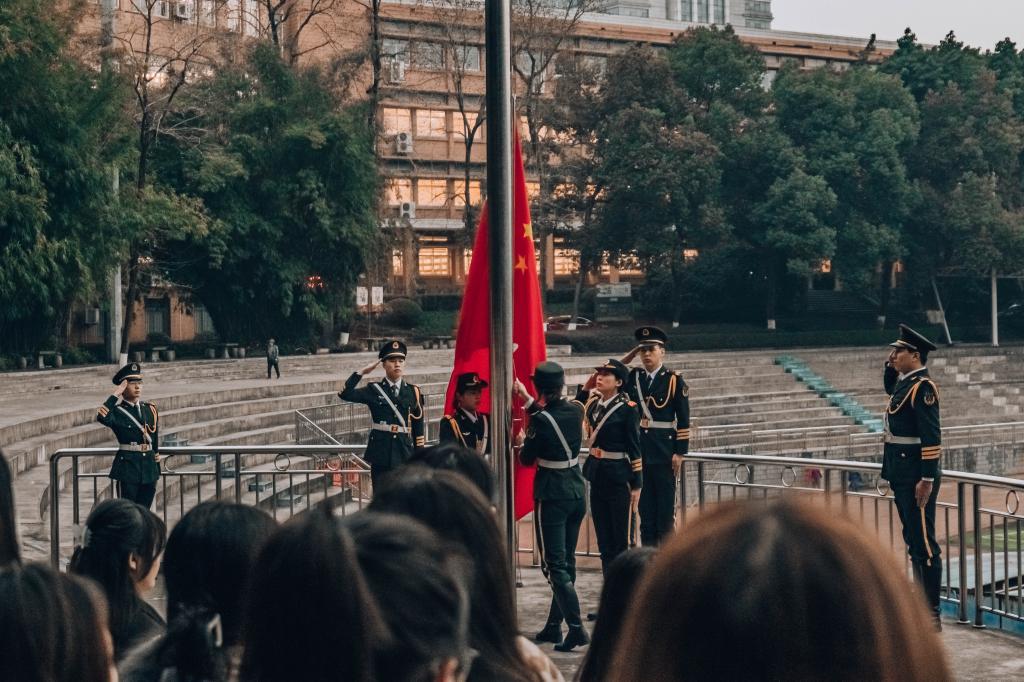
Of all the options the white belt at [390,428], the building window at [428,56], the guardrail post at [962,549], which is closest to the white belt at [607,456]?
the guardrail post at [962,549]

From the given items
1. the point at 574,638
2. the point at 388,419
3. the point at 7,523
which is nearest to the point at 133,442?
the point at 388,419

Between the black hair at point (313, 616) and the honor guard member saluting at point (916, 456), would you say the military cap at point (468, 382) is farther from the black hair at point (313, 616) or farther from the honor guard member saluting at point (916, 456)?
the black hair at point (313, 616)

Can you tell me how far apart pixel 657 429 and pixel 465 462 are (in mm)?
4788

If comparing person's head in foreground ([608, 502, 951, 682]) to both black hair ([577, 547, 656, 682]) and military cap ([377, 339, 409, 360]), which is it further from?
military cap ([377, 339, 409, 360])

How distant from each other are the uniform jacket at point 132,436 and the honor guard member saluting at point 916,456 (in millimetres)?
5954

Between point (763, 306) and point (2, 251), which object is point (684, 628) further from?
point (763, 306)

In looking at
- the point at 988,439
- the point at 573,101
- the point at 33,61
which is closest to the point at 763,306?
the point at 573,101

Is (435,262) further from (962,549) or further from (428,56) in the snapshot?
(962,549)

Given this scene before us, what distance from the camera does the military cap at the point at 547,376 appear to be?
281 inches

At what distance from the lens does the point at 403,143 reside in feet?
150

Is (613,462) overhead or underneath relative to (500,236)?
underneath

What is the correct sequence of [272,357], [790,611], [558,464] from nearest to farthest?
[790,611] → [558,464] → [272,357]

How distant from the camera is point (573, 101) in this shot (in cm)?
4000

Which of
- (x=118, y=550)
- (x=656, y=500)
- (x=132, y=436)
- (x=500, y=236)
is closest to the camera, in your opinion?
(x=118, y=550)
